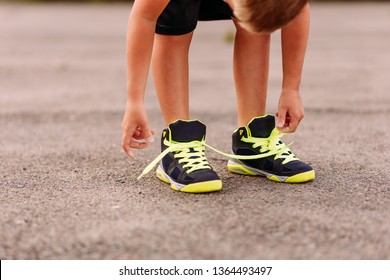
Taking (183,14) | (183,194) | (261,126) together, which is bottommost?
(183,194)

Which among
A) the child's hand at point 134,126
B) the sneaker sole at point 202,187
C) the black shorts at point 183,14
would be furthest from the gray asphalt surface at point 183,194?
the black shorts at point 183,14

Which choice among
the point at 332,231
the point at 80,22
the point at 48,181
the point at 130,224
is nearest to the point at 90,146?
the point at 48,181

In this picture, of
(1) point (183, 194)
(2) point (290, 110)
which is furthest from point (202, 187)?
(2) point (290, 110)

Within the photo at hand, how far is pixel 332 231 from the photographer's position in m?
1.64

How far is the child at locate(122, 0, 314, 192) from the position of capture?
1997 millimetres

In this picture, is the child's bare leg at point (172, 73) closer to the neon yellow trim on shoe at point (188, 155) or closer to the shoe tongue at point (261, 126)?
the neon yellow trim on shoe at point (188, 155)

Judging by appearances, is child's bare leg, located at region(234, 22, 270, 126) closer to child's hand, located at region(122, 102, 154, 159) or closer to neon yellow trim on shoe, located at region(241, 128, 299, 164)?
neon yellow trim on shoe, located at region(241, 128, 299, 164)

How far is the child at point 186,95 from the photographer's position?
6.55 ft

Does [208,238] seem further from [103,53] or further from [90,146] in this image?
[103,53]

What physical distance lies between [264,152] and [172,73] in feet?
1.26

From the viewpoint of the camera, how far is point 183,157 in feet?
6.95

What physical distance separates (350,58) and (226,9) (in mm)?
3477

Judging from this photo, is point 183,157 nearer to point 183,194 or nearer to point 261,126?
point 183,194

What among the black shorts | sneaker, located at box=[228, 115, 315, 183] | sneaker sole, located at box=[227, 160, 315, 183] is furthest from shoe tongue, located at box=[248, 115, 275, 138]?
the black shorts
